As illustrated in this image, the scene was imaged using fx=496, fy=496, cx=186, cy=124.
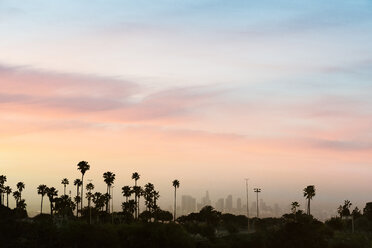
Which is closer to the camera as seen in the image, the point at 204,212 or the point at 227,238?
the point at 227,238

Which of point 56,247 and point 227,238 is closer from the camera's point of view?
point 56,247

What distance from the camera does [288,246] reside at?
4929 inches

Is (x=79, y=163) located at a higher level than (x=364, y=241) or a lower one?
higher

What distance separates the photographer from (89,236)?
126 meters

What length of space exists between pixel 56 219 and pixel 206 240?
44978 mm

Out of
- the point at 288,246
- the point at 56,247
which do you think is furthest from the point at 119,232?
the point at 288,246

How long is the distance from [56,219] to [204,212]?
6893cm

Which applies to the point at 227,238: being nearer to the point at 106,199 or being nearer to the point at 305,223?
the point at 305,223

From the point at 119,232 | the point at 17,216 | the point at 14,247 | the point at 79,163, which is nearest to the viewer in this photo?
the point at 14,247

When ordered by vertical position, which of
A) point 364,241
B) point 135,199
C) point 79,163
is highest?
point 79,163

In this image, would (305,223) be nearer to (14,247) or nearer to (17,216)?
(14,247)

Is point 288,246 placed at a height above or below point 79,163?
below

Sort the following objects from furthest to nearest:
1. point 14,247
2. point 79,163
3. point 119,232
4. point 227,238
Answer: point 79,163 → point 227,238 → point 119,232 → point 14,247

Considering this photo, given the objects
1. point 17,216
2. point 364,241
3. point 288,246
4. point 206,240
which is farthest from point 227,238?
point 17,216
